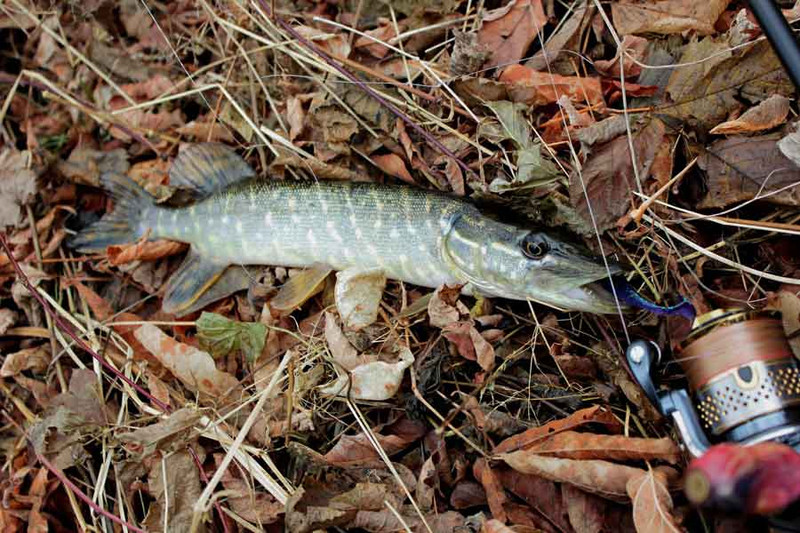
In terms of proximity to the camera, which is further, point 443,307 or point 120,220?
point 120,220

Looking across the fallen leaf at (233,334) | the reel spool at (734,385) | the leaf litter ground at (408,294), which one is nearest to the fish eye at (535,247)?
the leaf litter ground at (408,294)

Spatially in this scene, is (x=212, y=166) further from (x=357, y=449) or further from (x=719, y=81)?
(x=719, y=81)

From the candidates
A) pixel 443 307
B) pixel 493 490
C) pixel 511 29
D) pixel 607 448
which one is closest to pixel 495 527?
pixel 493 490

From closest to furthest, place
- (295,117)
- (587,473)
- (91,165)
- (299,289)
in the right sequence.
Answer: (587,473) → (299,289) → (295,117) → (91,165)

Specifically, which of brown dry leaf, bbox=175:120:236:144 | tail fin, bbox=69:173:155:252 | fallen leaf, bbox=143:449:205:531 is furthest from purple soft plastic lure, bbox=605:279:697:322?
tail fin, bbox=69:173:155:252

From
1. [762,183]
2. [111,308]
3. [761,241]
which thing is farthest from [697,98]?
[111,308]

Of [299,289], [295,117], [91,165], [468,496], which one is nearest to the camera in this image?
[468,496]

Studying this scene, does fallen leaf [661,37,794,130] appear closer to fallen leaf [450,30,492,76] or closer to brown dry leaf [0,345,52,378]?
fallen leaf [450,30,492,76]
